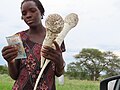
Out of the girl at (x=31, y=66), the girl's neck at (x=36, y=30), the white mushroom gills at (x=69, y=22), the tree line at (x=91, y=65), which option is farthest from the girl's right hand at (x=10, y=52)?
the tree line at (x=91, y=65)

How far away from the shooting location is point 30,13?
111 inches

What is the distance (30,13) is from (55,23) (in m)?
0.37

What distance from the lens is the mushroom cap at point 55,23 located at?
98.4 inches

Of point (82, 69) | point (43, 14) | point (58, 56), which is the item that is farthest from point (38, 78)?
point (82, 69)

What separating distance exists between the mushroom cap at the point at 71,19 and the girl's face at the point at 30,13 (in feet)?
0.93

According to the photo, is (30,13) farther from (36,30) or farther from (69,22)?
(69,22)

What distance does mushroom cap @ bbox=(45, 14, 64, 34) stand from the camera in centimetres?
250

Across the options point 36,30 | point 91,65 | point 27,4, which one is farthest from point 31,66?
point 91,65

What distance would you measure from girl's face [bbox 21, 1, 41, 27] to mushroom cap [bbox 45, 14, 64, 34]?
0.32 m

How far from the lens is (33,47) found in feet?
9.45

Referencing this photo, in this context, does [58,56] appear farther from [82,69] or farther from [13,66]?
[82,69]

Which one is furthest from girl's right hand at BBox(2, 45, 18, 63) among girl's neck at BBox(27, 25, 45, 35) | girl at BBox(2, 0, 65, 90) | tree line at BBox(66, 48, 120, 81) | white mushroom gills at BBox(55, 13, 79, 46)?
tree line at BBox(66, 48, 120, 81)

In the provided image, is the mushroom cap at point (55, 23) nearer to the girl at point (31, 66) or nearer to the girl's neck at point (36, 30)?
the girl at point (31, 66)

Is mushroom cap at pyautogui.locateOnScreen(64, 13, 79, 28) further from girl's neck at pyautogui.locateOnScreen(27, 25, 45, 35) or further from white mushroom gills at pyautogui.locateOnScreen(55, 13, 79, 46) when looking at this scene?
girl's neck at pyautogui.locateOnScreen(27, 25, 45, 35)
